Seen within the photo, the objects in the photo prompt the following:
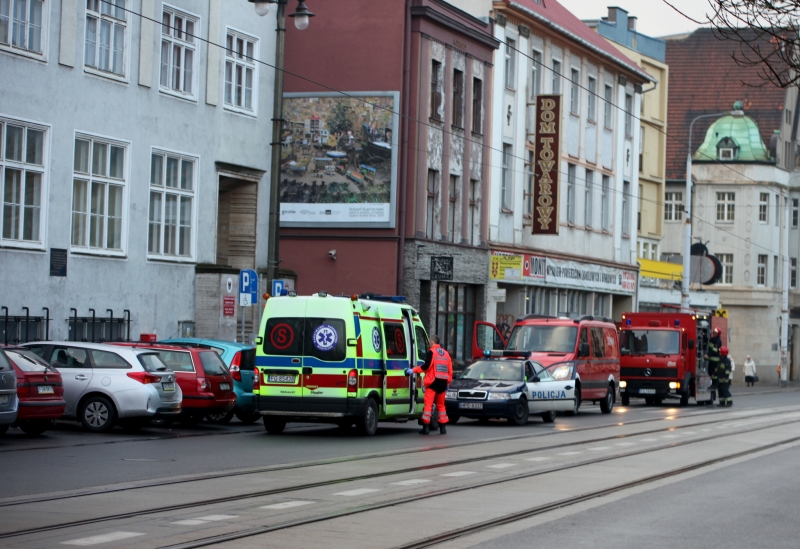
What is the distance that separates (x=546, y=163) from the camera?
44781 mm

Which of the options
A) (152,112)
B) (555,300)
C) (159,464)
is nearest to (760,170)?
(555,300)

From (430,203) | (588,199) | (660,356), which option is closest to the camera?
(660,356)

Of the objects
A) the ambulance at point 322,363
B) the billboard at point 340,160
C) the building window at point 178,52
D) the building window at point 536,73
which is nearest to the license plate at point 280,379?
the ambulance at point 322,363

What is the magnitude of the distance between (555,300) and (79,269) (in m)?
24.5

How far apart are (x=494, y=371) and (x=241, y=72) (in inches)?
440

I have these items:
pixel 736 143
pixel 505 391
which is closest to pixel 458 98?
pixel 505 391

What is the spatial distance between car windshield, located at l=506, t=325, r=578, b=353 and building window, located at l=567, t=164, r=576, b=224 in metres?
17.9

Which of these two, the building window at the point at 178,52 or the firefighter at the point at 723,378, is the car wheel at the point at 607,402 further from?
the building window at the point at 178,52

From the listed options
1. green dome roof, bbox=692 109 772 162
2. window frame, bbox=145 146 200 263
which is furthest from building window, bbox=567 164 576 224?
green dome roof, bbox=692 109 772 162

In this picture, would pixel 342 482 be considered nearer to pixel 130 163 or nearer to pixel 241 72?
pixel 130 163

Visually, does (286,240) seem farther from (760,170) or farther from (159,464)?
(760,170)

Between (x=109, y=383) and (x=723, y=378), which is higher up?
(x=109, y=383)

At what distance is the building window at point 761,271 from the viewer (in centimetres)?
7450

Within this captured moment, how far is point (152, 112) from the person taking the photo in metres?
30.0
